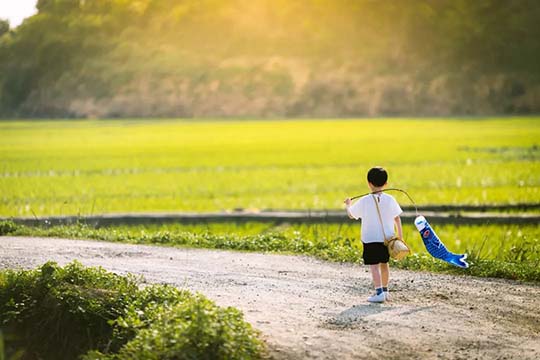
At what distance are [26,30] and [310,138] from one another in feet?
72.7

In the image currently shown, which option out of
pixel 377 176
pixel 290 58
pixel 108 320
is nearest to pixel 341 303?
pixel 377 176

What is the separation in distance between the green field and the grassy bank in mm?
1155

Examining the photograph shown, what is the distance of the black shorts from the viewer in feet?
25.9

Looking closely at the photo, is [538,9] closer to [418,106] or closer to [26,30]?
[418,106]

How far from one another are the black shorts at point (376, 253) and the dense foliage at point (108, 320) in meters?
1.45

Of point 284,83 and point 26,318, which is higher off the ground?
point 284,83

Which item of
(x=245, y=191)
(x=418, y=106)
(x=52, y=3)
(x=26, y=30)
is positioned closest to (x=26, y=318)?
(x=245, y=191)

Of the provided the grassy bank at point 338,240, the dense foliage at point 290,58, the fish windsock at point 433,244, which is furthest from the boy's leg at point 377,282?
the dense foliage at point 290,58

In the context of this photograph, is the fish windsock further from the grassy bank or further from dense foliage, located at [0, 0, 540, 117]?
dense foliage, located at [0, 0, 540, 117]

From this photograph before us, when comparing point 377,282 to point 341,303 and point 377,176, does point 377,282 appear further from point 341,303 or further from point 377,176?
point 377,176

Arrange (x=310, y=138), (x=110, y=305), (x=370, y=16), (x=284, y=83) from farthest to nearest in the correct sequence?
(x=370, y=16) < (x=284, y=83) < (x=310, y=138) < (x=110, y=305)

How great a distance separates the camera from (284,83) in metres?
85.1

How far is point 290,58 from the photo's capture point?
289 ft

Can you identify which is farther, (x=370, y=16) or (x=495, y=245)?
(x=370, y=16)
